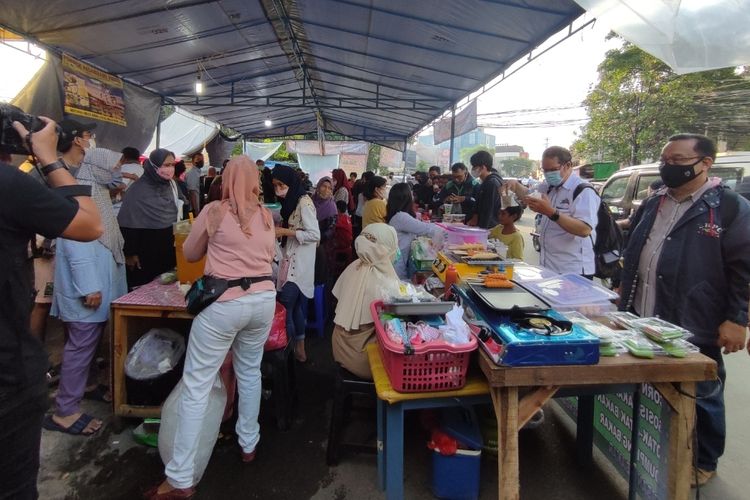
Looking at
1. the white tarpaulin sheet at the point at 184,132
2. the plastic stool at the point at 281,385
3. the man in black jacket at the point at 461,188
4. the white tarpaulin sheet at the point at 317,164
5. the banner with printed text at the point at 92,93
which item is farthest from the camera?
the white tarpaulin sheet at the point at 317,164

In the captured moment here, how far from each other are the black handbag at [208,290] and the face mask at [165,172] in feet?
4.93

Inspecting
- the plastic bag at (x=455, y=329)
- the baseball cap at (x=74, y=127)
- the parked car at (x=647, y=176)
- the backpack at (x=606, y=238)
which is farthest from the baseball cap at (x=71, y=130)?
the parked car at (x=647, y=176)

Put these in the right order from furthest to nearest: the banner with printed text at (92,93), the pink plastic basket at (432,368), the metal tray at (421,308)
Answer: the banner with printed text at (92,93)
the metal tray at (421,308)
the pink plastic basket at (432,368)

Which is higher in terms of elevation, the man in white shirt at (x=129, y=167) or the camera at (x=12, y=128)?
the man in white shirt at (x=129, y=167)

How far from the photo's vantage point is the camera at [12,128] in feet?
4.01

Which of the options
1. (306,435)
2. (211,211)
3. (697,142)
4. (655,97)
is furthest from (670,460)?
(655,97)

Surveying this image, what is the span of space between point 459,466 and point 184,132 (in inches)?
452

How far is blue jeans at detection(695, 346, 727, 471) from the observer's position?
221 centimetres

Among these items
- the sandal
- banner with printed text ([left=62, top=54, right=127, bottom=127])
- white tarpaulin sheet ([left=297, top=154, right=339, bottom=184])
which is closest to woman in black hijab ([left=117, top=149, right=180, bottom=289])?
the sandal

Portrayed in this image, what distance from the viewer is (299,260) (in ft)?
11.3

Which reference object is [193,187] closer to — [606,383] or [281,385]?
[281,385]

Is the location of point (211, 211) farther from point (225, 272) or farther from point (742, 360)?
point (742, 360)

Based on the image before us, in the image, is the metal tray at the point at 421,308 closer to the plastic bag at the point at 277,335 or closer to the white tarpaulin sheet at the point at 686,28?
the plastic bag at the point at 277,335

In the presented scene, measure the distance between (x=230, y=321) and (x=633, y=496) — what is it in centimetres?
215
